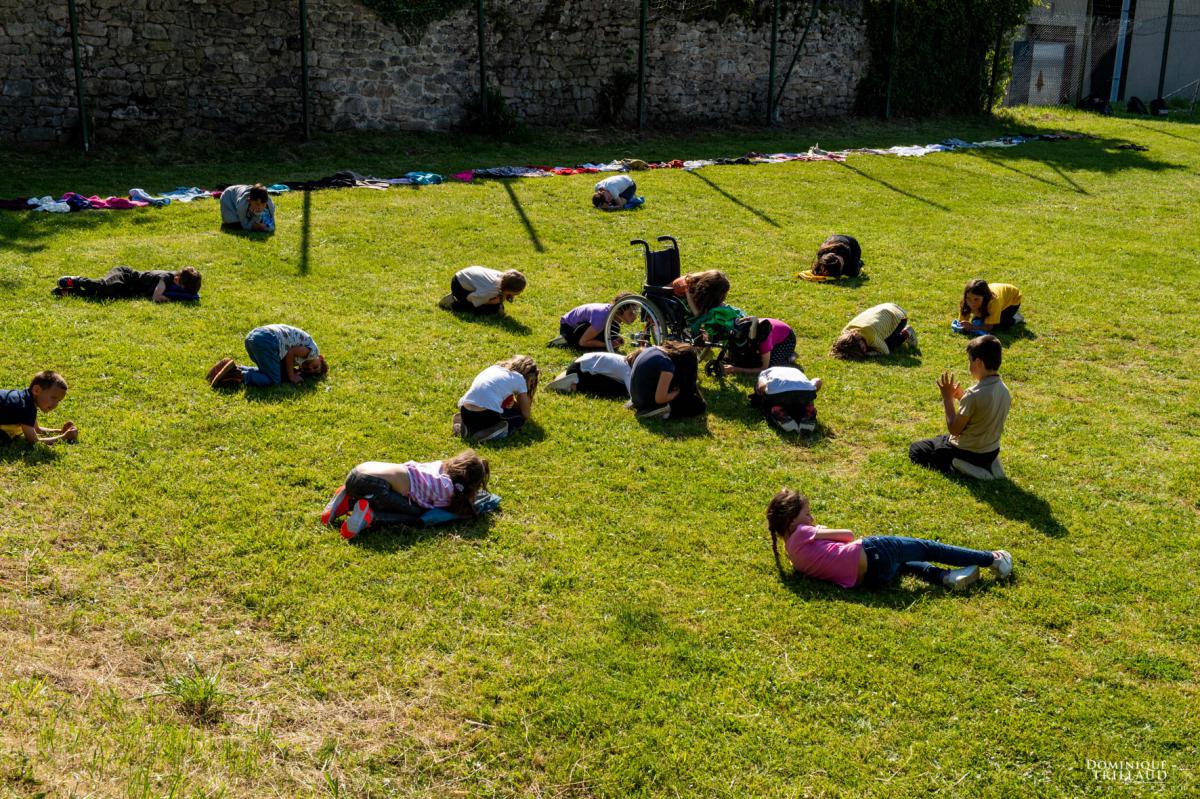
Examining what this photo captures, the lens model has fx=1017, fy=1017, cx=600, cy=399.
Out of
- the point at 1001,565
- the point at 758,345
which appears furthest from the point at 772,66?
the point at 1001,565

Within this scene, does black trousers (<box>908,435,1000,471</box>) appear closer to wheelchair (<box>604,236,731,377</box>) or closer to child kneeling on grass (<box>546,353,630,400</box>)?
wheelchair (<box>604,236,731,377</box>)

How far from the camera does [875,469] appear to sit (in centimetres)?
785

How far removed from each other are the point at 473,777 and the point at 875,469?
173 inches

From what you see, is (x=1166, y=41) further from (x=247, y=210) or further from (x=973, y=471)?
(x=973, y=471)

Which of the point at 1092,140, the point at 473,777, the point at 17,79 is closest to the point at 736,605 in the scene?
the point at 473,777

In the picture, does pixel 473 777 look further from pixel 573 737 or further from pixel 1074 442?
pixel 1074 442

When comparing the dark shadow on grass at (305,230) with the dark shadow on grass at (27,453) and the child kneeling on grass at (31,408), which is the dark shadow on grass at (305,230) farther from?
the dark shadow on grass at (27,453)

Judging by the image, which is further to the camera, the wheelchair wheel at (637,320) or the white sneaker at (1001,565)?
the wheelchair wheel at (637,320)

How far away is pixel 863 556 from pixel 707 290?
401 cm

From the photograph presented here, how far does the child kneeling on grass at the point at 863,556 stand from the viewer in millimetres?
6125

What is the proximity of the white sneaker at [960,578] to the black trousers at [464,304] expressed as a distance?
6248 millimetres

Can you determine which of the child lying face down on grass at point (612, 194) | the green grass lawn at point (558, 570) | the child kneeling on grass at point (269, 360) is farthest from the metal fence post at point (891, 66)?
the child kneeling on grass at point (269, 360)

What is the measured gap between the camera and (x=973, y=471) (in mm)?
7684

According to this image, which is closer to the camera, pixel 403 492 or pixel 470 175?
pixel 403 492
